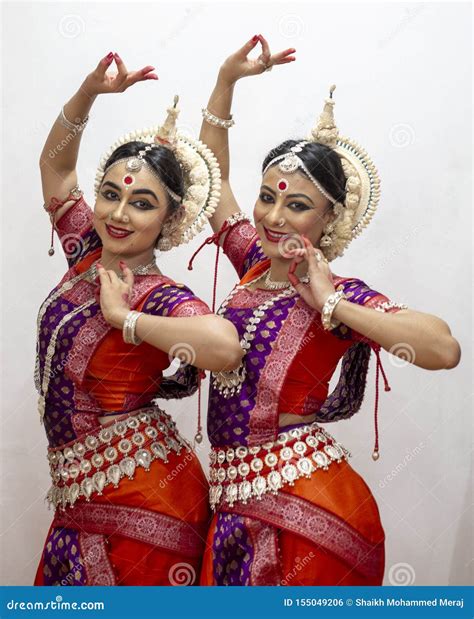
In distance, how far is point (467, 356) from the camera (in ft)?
14.2

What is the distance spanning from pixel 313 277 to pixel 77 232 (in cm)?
85

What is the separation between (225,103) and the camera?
3.39 meters

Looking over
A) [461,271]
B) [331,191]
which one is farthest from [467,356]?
[331,191]

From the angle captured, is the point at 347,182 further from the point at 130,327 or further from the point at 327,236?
the point at 130,327

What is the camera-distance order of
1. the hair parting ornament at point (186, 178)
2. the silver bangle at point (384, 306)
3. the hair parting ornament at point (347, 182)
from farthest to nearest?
the hair parting ornament at point (186, 178) < the hair parting ornament at point (347, 182) < the silver bangle at point (384, 306)

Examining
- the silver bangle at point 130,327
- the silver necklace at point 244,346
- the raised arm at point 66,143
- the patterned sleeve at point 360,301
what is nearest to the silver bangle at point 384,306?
the patterned sleeve at point 360,301

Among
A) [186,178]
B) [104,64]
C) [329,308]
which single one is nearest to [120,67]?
[104,64]

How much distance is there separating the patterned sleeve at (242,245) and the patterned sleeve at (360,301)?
19.6 inches

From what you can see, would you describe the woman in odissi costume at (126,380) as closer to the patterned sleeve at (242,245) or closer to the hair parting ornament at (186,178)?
the hair parting ornament at (186,178)

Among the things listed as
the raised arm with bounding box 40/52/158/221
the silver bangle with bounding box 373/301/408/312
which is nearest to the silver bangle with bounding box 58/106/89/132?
the raised arm with bounding box 40/52/158/221

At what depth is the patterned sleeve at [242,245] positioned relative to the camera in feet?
11.0

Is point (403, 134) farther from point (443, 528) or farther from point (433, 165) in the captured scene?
point (443, 528)

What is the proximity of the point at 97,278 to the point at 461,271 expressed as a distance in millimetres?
1792

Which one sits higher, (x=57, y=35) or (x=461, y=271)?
(x=57, y=35)
